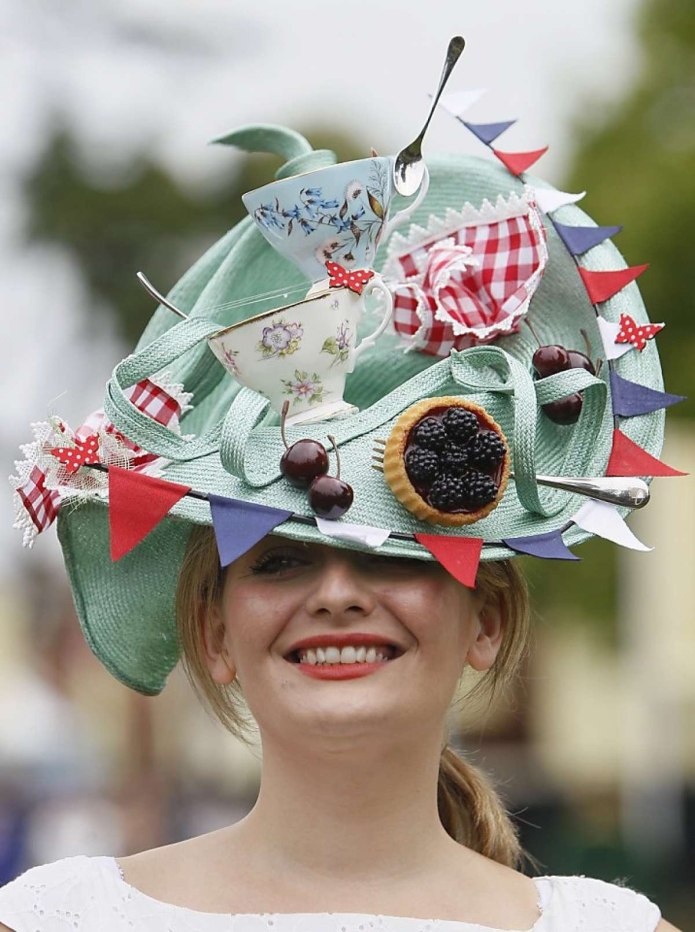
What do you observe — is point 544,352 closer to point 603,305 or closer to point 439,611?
point 603,305

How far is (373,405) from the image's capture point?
302 cm

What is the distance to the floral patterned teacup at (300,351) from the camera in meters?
2.82

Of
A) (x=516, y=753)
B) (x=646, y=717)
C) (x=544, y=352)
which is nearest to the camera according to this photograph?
(x=544, y=352)

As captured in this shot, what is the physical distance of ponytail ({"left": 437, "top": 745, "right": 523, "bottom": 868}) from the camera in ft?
11.0

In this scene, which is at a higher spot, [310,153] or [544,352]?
[310,153]

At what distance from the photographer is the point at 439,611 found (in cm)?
284

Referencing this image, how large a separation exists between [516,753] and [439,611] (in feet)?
58.5

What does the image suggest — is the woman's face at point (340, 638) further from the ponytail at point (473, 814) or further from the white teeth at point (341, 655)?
the ponytail at point (473, 814)

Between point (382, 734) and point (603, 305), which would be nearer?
point (382, 734)

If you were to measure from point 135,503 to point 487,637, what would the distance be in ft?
2.47

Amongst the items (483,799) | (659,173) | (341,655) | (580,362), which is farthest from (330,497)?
(659,173)

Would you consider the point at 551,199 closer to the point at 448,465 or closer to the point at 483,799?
the point at 448,465

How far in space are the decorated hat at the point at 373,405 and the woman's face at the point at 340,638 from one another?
88mm

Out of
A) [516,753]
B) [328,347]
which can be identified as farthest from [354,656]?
[516,753]
